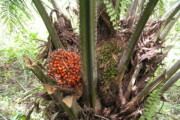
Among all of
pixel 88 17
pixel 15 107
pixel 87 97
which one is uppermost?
pixel 88 17

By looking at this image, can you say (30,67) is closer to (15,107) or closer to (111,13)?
(111,13)

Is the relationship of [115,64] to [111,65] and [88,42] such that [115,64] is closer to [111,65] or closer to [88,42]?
[111,65]

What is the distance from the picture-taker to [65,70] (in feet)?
3.59

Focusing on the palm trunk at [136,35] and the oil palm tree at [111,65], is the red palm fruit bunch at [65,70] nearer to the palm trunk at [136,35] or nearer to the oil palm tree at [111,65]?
the oil palm tree at [111,65]

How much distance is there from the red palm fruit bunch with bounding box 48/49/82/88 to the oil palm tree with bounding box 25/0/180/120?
0.05 metres

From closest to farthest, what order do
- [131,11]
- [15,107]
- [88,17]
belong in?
[88,17] → [131,11] → [15,107]

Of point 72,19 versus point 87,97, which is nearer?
point 87,97

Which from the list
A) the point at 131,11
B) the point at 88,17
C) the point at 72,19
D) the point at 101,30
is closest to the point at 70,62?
the point at 88,17

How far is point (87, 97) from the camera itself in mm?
1200

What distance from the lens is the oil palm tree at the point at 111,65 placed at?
37.8 inches

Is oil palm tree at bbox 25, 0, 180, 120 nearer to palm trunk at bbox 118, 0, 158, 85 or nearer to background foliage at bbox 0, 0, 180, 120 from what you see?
palm trunk at bbox 118, 0, 158, 85

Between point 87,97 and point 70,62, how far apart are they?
0.95 feet

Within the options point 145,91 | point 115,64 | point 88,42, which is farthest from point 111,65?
point 88,42

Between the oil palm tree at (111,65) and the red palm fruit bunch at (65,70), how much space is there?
0.05m
